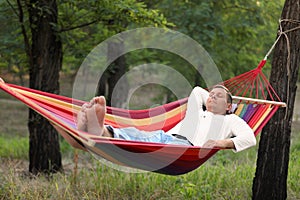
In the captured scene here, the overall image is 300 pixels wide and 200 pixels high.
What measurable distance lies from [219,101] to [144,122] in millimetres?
568

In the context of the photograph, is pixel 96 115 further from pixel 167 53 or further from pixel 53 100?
pixel 167 53

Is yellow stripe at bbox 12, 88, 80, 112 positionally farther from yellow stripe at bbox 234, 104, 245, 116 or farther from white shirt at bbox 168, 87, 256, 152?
yellow stripe at bbox 234, 104, 245, 116

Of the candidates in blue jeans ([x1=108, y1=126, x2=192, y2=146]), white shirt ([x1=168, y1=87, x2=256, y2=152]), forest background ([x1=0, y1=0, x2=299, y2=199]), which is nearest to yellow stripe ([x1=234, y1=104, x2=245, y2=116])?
white shirt ([x1=168, y1=87, x2=256, y2=152])

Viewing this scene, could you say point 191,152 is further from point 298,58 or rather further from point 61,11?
point 61,11

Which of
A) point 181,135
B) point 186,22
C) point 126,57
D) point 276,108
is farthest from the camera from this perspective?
point 126,57

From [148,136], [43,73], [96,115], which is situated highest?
[43,73]

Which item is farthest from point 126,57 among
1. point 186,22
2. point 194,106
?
point 194,106

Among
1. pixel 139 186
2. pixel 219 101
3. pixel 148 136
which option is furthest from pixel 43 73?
pixel 219 101

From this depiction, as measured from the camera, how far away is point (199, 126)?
2658 mm

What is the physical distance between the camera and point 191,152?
2.12 m

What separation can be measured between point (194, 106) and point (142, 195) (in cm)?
73

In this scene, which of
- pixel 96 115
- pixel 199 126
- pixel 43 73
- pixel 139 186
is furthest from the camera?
pixel 43 73

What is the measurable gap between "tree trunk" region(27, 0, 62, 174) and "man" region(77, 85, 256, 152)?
138 cm

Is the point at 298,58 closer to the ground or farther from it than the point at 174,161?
farther from it
